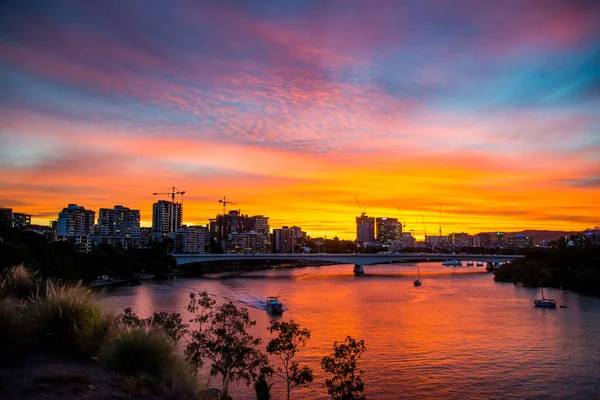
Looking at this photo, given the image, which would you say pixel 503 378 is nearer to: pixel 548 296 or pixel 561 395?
pixel 561 395

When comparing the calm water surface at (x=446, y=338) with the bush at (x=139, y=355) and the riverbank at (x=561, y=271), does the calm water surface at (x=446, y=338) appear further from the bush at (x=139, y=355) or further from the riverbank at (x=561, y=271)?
the riverbank at (x=561, y=271)

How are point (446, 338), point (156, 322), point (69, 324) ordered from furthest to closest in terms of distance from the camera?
point (446, 338) → point (156, 322) → point (69, 324)

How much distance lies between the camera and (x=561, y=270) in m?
77.8

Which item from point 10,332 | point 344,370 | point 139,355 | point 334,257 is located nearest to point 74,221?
point 334,257

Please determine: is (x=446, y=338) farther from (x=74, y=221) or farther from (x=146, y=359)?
(x=74, y=221)

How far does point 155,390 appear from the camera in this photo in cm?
780

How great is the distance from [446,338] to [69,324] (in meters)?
29.5

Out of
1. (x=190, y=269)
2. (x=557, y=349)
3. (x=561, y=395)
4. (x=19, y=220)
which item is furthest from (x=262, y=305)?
(x=19, y=220)

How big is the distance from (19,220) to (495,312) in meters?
167

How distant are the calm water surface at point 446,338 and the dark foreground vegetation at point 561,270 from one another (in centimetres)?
751

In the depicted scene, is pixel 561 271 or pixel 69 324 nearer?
pixel 69 324

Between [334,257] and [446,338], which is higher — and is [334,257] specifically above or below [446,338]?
above

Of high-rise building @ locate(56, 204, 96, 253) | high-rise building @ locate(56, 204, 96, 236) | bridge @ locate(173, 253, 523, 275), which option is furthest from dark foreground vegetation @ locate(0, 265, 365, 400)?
high-rise building @ locate(56, 204, 96, 236)

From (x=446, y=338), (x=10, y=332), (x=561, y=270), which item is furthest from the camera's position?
(x=561, y=270)
